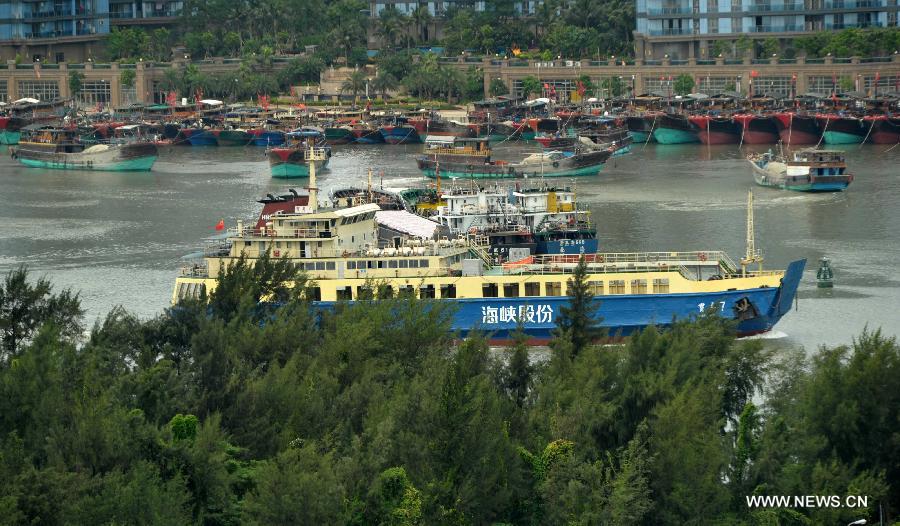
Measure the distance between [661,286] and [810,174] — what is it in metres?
36.7

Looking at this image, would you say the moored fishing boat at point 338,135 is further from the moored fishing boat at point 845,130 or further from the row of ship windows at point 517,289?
the row of ship windows at point 517,289

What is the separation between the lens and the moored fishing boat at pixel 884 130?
375 feet

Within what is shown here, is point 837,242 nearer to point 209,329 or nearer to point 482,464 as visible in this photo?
point 209,329

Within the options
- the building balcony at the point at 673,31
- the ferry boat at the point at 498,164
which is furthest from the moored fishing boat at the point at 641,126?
the ferry boat at the point at 498,164

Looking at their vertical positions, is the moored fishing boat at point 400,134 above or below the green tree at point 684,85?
below

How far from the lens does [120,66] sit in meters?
139

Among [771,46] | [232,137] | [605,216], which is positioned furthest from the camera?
[771,46]

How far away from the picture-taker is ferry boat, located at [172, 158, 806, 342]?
53.3 metres

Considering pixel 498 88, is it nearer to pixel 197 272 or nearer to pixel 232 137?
pixel 232 137

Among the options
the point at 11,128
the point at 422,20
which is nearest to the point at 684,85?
the point at 422,20

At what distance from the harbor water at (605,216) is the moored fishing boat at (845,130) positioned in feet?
5.82

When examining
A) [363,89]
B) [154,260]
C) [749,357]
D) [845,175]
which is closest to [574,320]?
[749,357]

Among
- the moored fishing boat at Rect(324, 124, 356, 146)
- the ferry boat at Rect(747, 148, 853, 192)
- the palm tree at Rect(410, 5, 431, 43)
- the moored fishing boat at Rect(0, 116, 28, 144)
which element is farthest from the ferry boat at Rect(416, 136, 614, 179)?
the palm tree at Rect(410, 5, 431, 43)

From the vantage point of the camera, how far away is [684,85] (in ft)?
426
